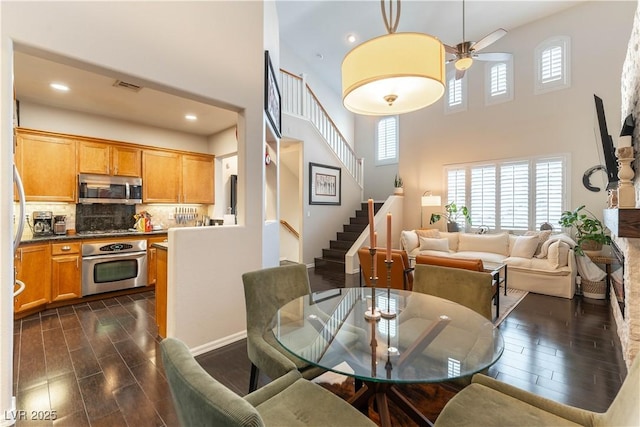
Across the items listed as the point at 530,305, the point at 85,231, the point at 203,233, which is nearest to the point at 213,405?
the point at 203,233

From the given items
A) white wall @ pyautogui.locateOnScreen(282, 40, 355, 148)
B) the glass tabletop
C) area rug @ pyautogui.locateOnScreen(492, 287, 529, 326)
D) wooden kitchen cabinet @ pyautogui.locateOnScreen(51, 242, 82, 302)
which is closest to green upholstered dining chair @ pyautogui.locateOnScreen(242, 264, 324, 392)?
the glass tabletop

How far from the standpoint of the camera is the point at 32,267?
341 cm

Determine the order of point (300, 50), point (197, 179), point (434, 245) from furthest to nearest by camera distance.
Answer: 1. point (300, 50)
2. point (434, 245)
3. point (197, 179)

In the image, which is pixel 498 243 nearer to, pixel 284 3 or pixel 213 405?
pixel 213 405

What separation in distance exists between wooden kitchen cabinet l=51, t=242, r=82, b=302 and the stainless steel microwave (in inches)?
31.8

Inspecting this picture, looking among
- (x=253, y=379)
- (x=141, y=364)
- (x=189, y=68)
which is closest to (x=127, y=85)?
(x=189, y=68)

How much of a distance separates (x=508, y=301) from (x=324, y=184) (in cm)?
422

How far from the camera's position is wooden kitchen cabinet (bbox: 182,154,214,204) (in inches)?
202

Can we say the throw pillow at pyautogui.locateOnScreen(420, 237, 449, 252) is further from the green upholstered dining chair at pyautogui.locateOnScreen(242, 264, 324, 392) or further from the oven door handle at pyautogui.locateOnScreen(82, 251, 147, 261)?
the oven door handle at pyautogui.locateOnScreen(82, 251, 147, 261)

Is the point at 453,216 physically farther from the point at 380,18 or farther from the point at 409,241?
the point at 380,18

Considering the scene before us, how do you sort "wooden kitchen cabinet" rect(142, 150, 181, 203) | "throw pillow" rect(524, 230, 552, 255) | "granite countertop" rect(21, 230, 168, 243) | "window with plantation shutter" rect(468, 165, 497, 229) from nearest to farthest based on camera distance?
"granite countertop" rect(21, 230, 168, 243) < "wooden kitchen cabinet" rect(142, 150, 181, 203) < "throw pillow" rect(524, 230, 552, 255) < "window with plantation shutter" rect(468, 165, 497, 229)

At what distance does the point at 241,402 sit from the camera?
2.19ft

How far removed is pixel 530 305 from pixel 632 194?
240 centimetres

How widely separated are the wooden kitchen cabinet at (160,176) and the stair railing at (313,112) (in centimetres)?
238
